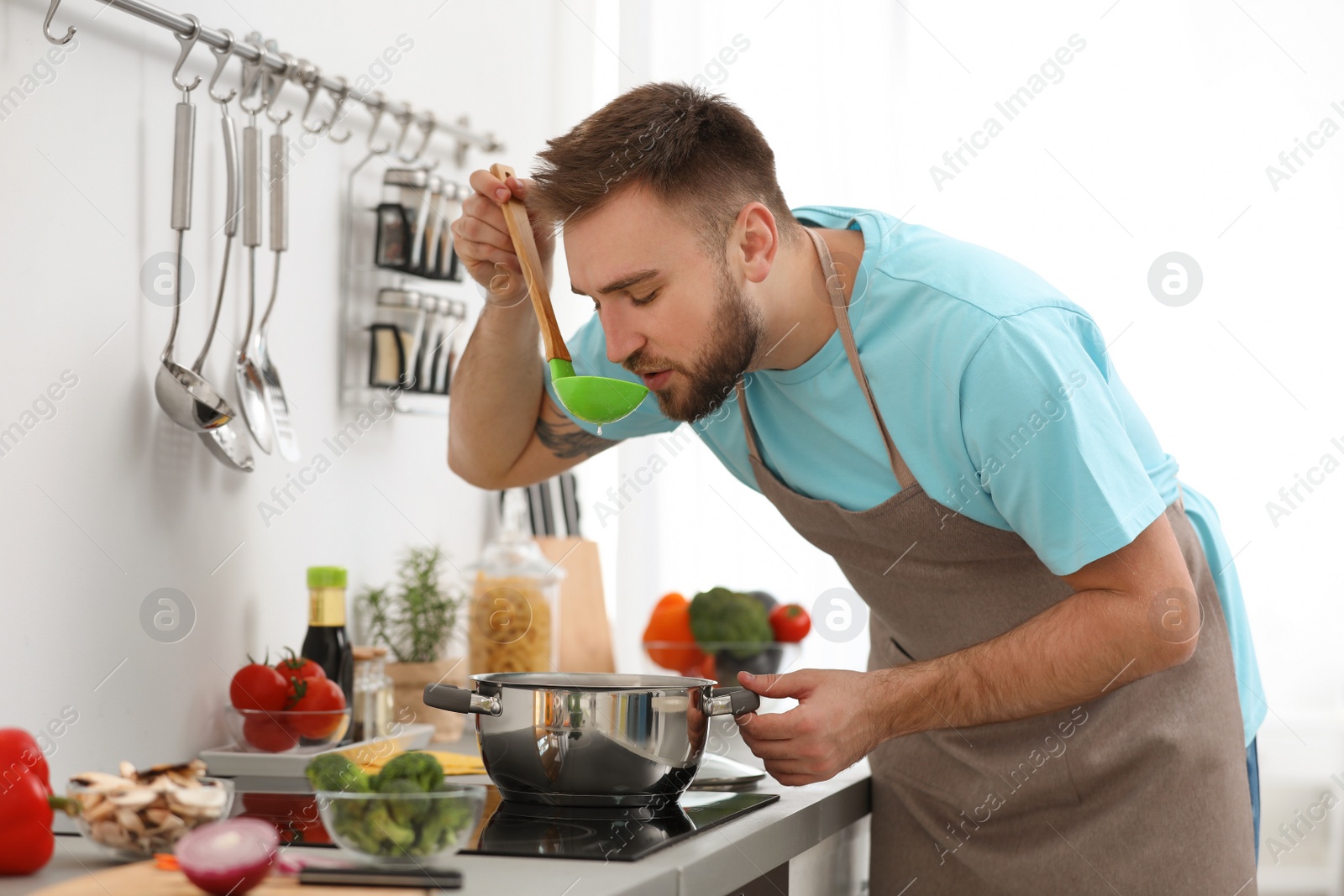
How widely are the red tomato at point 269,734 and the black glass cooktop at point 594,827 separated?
300mm

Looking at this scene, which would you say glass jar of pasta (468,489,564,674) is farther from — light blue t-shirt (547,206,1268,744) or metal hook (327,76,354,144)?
metal hook (327,76,354,144)

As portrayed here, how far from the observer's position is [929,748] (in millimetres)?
1268

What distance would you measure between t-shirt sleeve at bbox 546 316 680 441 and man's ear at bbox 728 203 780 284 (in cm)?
23

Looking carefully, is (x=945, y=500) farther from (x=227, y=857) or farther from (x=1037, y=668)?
(x=227, y=857)

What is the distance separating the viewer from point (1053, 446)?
959 mm

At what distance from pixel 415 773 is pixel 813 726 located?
342 millimetres

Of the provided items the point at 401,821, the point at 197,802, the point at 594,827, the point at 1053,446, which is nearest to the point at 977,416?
the point at 1053,446

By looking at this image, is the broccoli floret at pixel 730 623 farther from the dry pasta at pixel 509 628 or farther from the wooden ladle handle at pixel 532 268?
the wooden ladle handle at pixel 532 268

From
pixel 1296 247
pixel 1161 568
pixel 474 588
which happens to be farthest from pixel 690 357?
pixel 1296 247

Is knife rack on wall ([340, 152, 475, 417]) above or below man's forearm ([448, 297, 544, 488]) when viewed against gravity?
above

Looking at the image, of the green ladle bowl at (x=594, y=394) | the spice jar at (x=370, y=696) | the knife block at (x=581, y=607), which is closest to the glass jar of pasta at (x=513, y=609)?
the knife block at (x=581, y=607)

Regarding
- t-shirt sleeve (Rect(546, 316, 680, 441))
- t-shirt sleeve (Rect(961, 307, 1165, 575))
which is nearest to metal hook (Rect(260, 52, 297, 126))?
t-shirt sleeve (Rect(546, 316, 680, 441))

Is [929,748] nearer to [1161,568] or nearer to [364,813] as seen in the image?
[1161,568]

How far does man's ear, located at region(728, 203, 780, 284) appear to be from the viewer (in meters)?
1.15
